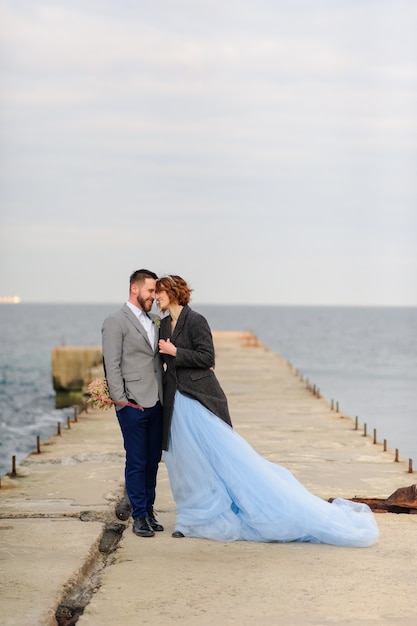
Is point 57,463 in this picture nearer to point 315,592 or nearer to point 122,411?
point 122,411

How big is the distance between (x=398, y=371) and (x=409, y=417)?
26060 mm

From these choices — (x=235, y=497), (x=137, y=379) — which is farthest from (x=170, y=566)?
(x=137, y=379)

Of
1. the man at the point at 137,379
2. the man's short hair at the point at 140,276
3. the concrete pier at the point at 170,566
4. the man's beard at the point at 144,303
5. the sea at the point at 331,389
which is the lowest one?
the sea at the point at 331,389

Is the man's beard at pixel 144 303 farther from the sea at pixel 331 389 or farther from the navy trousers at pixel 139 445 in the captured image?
the sea at pixel 331 389

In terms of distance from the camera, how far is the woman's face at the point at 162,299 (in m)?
6.99

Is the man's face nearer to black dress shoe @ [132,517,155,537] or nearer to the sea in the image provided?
black dress shoe @ [132,517,155,537]

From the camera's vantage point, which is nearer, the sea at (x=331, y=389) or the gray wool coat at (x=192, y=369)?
the gray wool coat at (x=192, y=369)

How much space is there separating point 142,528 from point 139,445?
1.91ft

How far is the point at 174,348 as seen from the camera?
690 centimetres

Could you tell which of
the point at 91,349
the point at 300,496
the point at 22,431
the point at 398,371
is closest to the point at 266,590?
the point at 300,496

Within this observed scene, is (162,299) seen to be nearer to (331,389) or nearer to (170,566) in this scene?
(170,566)

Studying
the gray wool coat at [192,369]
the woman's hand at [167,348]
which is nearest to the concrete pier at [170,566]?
the gray wool coat at [192,369]

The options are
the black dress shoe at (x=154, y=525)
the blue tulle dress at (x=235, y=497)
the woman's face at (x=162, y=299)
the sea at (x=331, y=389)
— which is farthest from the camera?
the sea at (x=331, y=389)

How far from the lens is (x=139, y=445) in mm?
7012
